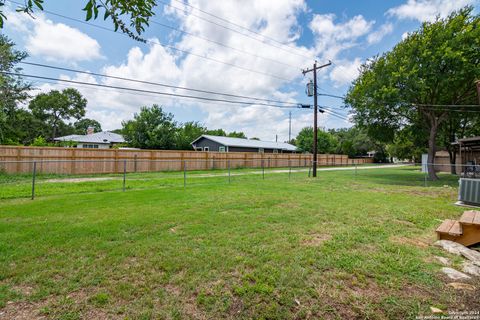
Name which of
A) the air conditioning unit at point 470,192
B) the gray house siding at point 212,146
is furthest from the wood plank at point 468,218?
the gray house siding at point 212,146

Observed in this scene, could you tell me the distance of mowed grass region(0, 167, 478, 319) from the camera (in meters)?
2.17

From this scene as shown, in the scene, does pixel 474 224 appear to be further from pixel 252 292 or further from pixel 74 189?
pixel 74 189

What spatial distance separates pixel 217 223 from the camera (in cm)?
472

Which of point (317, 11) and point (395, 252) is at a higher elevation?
point (317, 11)

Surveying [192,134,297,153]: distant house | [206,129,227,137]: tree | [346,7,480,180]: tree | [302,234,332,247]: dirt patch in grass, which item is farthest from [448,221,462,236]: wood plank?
[206,129,227,137]: tree

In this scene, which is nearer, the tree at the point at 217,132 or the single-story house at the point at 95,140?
the single-story house at the point at 95,140

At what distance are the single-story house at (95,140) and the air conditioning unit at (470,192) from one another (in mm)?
30632

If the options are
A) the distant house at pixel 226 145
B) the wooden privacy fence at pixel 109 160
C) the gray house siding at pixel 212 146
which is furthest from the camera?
the gray house siding at pixel 212 146

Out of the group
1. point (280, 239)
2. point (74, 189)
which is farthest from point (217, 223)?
point (74, 189)

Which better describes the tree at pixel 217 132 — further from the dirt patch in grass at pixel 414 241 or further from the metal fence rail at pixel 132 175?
the dirt patch in grass at pixel 414 241

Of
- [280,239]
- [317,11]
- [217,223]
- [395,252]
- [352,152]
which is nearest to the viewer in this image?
[395,252]

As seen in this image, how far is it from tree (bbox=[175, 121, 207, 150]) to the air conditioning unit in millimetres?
25530

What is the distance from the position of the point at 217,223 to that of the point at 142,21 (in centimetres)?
370

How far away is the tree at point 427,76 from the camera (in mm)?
12078
